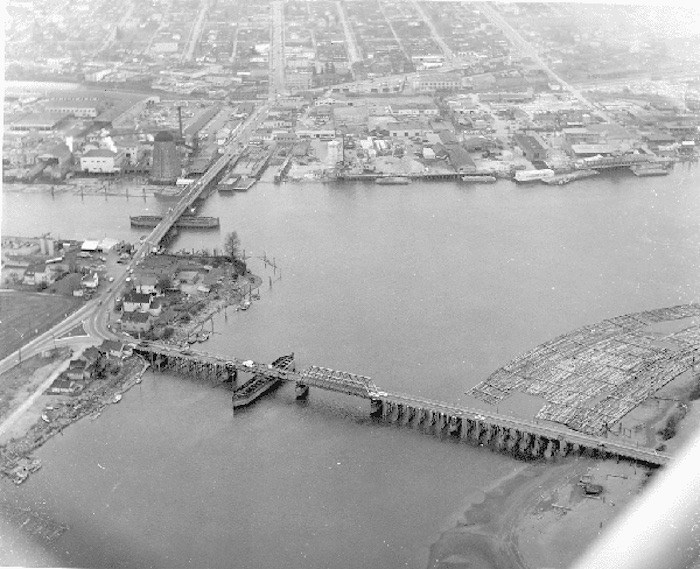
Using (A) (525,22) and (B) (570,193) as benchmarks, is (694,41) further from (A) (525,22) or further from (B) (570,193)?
(B) (570,193)

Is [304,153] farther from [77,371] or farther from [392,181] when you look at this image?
[77,371]

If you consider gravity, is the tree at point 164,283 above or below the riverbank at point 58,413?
above

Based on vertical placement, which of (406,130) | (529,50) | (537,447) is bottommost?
(537,447)

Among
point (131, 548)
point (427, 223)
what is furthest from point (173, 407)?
point (427, 223)

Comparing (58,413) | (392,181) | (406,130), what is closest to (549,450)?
(58,413)

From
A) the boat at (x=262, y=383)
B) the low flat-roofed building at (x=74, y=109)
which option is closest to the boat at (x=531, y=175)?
the boat at (x=262, y=383)

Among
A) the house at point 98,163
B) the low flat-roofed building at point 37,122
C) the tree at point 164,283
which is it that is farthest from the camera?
the low flat-roofed building at point 37,122

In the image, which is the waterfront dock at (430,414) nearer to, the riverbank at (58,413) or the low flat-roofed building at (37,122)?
the riverbank at (58,413)
